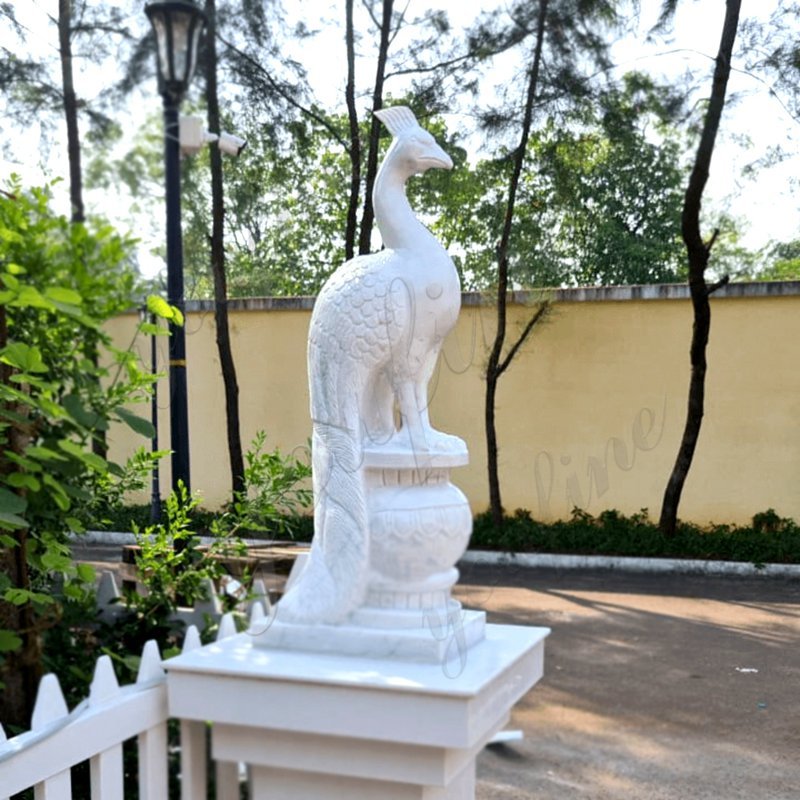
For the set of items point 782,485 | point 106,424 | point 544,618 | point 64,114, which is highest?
point 64,114

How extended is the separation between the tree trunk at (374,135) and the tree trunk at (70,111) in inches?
27.7

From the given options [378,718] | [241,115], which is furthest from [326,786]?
[241,115]

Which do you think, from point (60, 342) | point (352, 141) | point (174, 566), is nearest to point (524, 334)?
point (352, 141)

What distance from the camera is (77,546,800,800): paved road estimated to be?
3.06 m

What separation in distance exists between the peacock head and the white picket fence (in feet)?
2.51

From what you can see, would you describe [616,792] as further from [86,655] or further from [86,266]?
[86,266]

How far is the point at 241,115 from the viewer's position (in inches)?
38.7

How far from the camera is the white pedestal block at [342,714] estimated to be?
1.19 metres

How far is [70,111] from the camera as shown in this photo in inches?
25.3

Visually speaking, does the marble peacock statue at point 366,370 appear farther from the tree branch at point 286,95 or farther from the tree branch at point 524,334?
the tree branch at point 524,334

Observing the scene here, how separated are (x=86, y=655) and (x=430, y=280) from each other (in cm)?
89

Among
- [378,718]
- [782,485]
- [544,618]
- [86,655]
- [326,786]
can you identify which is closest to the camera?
[378,718]

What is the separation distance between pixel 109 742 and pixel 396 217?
0.90 m

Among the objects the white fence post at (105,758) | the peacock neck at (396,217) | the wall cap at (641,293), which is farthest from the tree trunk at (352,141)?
the wall cap at (641,293)
